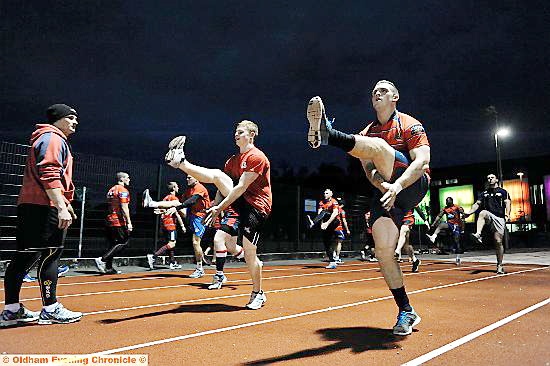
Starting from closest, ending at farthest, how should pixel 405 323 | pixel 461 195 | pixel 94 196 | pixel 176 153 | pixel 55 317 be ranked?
pixel 405 323
pixel 55 317
pixel 176 153
pixel 94 196
pixel 461 195

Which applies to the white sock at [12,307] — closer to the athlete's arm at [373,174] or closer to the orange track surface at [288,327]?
the orange track surface at [288,327]

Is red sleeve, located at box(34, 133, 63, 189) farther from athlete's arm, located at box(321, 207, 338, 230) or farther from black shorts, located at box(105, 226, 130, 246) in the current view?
athlete's arm, located at box(321, 207, 338, 230)

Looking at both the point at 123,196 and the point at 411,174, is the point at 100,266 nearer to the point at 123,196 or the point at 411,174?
the point at 123,196

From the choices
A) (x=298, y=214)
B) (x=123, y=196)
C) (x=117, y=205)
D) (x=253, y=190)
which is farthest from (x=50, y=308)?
(x=298, y=214)

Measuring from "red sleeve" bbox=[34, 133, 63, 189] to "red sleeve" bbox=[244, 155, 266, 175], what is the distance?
195 cm

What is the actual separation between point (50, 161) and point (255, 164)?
83.5 inches

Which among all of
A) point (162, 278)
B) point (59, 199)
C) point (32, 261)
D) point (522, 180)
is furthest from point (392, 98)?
point (522, 180)

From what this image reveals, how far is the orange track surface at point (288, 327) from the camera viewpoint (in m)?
2.87

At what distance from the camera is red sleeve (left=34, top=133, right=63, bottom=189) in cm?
372

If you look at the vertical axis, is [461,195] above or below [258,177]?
above

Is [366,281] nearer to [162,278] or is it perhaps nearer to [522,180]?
[162,278]

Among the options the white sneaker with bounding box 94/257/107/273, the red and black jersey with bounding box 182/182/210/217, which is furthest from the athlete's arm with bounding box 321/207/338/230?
the white sneaker with bounding box 94/257/107/273

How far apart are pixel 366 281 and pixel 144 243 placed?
688 centimetres

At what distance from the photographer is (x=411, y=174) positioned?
3.17 meters
